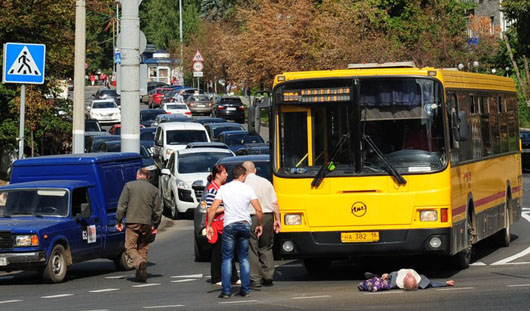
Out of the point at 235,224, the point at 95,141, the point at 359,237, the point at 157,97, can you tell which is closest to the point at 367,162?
the point at 359,237

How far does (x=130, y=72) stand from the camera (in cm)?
2405

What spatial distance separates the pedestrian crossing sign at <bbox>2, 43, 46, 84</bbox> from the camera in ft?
70.6

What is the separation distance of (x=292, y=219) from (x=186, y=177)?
44.9 ft

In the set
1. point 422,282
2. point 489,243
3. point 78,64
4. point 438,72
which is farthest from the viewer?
point 78,64

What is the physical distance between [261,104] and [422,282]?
3.27m

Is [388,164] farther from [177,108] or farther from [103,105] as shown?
[177,108]

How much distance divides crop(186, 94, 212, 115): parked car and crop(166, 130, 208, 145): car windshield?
122 ft

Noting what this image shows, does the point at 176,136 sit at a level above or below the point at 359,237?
above

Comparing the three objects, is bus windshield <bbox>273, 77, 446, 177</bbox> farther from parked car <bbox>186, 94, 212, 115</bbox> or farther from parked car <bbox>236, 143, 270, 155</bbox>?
parked car <bbox>186, 94, 212, 115</bbox>

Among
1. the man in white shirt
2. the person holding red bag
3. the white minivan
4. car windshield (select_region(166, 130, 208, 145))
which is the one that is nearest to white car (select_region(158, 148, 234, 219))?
the white minivan

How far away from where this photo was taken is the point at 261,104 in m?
15.4

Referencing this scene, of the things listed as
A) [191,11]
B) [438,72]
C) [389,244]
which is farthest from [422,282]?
[191,11]

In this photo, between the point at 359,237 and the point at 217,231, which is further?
the point at 217,231

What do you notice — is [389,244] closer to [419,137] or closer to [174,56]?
[419,137]
